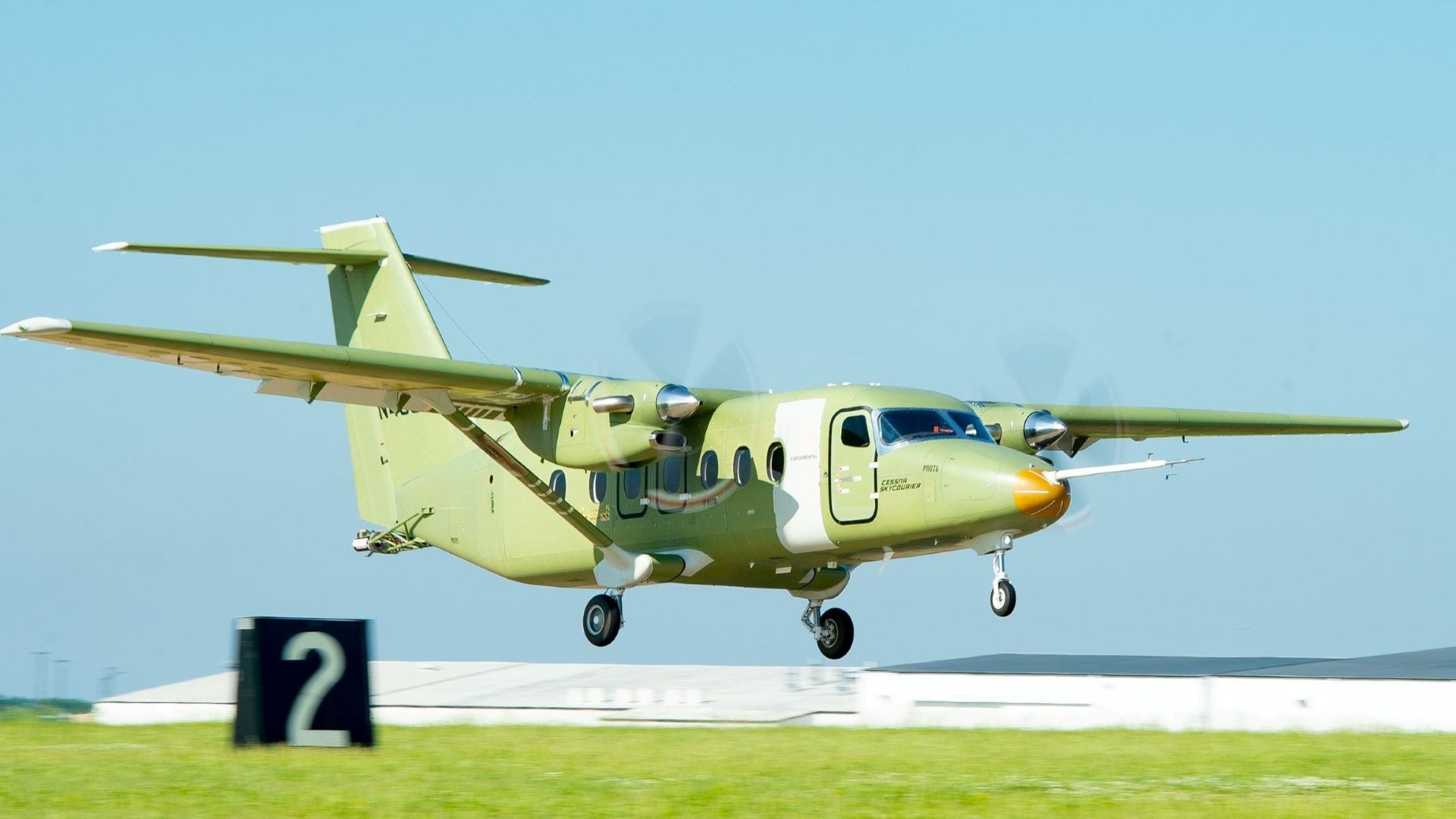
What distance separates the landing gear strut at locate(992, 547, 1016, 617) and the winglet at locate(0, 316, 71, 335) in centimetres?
1038

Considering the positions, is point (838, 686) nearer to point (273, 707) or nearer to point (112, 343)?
point (112, 343)

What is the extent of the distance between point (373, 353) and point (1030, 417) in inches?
334

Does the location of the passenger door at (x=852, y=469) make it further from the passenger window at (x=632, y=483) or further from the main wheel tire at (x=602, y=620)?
the main wheel tire at (x=602, y=620)

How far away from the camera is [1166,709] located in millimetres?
20328

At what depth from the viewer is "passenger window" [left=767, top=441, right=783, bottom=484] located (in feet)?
66.0

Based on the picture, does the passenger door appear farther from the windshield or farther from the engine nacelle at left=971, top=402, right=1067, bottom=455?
the engine nacelle at left=971, top=402, right=1067, bottom=455

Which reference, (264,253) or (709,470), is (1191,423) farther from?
(264,253)

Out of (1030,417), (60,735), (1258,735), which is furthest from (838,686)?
(60,735)

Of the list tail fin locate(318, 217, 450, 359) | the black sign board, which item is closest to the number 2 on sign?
the black sign board

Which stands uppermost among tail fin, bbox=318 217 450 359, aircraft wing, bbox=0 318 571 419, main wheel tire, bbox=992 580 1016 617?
tail fin, bbox=318 217 450 359

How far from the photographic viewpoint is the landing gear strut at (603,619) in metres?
22.4

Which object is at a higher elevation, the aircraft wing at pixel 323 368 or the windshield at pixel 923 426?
the aircraft wing at pixel 323 368

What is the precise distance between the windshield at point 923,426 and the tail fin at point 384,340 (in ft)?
24.8

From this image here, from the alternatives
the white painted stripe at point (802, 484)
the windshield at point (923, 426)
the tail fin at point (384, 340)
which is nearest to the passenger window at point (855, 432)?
the windshield at point (923, 426)
